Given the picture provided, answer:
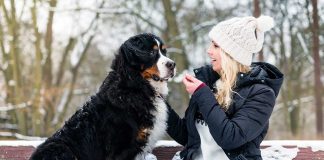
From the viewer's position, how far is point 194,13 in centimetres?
1744

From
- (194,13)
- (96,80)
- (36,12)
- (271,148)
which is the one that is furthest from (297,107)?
(271,148)

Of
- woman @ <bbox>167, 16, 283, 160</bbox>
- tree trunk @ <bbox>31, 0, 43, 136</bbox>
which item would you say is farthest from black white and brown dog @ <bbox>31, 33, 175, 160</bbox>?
tree trunk @ <bbox>31, 0, 43, 136</bbox>

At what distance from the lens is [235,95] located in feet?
10.3

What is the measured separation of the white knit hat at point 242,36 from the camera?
3.13 m

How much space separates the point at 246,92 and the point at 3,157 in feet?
7.14

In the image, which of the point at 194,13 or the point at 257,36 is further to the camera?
the point at 194,13

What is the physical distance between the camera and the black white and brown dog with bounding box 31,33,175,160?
346 centimetres

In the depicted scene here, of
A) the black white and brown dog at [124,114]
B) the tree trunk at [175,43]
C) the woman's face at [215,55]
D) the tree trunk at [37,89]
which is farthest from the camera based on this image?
the tree trunk at [175,43]

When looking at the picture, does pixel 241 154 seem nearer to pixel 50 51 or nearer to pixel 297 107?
pixel 50 51

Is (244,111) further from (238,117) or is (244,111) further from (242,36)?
(242,36)

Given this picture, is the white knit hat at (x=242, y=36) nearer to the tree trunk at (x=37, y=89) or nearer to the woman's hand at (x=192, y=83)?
the woman's hand at (x=192, y=83)

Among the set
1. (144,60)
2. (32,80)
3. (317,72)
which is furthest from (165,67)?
(32,80)

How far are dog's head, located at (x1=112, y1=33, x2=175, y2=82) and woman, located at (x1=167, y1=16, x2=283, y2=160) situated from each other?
45 cm

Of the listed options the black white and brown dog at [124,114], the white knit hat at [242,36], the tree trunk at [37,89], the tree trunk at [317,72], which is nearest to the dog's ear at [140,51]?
the black white and brown dog at [124,114]
